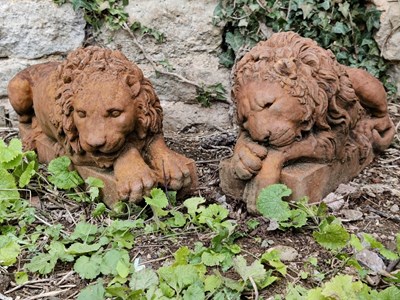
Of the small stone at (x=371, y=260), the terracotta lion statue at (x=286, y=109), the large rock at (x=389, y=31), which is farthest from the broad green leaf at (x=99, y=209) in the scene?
the large rock at (x=389, y=31)

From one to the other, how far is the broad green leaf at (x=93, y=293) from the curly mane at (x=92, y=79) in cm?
82

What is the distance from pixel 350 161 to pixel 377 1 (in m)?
1.44

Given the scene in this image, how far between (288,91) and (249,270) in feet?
2.63

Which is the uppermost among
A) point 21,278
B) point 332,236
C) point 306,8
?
point 306,8

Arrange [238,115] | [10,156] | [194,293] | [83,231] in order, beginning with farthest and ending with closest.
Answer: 1. [10,156]
2. [238,115]
3. [83,231]
4. [194,293]

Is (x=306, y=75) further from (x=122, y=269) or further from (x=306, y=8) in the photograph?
(x=306, y=8)

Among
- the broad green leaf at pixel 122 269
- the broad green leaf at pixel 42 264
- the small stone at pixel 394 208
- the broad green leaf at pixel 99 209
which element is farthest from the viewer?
the small stone at pixel 394 208

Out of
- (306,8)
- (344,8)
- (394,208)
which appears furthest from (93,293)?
(344,8)

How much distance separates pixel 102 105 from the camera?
267 cm

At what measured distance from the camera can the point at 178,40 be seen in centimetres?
399

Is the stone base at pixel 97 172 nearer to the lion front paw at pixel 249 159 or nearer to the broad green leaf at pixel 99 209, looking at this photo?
the broad green leaf at pixel 99 209

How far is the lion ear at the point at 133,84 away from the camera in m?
2.79

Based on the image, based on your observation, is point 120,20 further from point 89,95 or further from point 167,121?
point 89,95

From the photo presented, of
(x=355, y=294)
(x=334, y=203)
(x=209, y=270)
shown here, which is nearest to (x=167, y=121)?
(x=334, y=203)
